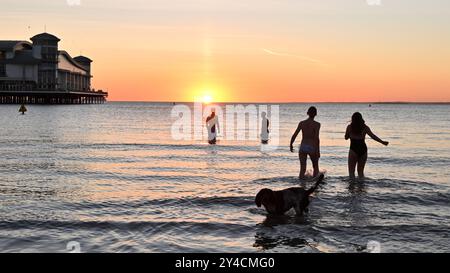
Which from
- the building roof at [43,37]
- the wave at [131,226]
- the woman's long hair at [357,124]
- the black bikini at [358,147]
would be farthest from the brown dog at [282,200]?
the building roof at [43,37]

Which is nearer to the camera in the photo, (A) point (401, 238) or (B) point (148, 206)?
(A) point (401, 238)

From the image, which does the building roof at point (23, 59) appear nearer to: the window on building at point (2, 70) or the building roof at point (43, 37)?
the window on building at point (2, 70)

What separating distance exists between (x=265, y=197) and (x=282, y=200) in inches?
13.0

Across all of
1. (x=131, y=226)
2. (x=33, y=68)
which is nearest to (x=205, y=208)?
(x=131, y=226)

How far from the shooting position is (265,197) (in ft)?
28.8

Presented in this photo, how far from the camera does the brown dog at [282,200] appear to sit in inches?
346

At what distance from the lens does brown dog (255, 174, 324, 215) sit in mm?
8789

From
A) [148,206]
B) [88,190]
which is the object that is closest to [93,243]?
[148,206]

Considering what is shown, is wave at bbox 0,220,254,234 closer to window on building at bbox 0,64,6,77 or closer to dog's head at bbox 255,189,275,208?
dog's head at bbox 255,189,275,208

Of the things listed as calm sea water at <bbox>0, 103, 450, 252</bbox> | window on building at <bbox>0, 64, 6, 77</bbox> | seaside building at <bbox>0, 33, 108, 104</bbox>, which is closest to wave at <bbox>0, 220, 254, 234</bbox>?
calm sea water at <bbox>0, 103, 450, 252</bbox>
